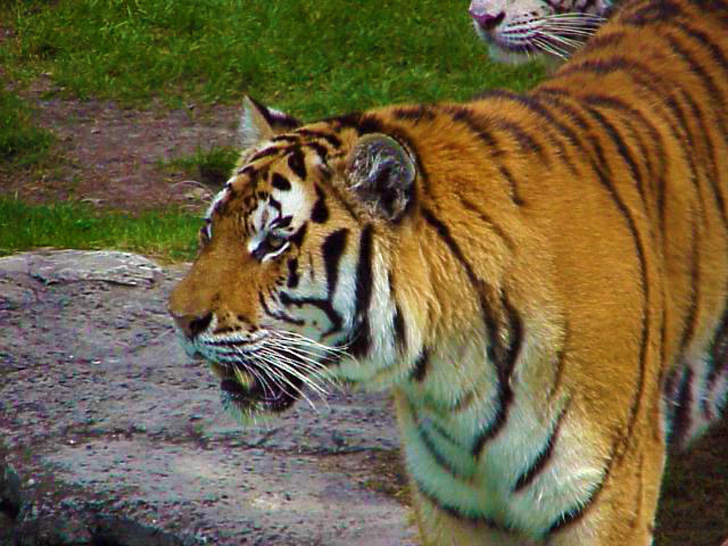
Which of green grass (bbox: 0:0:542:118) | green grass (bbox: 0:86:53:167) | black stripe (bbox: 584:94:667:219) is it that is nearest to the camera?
black stripe (bbox: 584:94:667:219)

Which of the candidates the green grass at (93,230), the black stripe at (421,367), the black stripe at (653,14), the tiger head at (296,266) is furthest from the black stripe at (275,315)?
the green grass at (93,230)

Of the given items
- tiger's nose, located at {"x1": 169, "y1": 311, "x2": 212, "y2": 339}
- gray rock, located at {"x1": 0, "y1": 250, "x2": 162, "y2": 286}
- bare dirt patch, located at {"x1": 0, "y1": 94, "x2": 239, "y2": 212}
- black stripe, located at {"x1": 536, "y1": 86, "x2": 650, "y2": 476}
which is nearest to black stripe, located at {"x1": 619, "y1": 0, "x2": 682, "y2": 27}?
black stripe, located at {"x1": 536, "y1": 86, "x2": 650, "y2": 476}

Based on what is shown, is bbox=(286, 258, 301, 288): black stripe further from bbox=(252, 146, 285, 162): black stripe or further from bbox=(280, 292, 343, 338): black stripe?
bbox=(252, 146, 285, 162): black stripe

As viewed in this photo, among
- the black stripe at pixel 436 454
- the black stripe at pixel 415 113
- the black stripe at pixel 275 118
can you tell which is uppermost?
the black stripe at pixel 415 113

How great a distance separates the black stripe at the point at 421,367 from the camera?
2.91 metres

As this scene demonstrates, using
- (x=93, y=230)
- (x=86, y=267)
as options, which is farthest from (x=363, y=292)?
(x=93, y=230)

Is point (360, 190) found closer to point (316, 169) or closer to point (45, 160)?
point (316, 169)

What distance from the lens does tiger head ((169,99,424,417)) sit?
9.27 ft

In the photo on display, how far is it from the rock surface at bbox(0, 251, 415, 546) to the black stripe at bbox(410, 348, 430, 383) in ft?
2.86

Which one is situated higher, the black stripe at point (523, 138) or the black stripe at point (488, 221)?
the black stripe at point (523, 138)

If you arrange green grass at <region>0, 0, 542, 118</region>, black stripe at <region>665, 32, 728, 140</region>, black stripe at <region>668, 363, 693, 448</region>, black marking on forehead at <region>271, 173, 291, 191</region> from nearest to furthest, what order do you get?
black marking on forehead at <region>271, 173, 291, 191</region> → black stripe at <region>668, 363, 693, 448</region> → black stripe at <region>665, 32, 728, 140</region> → green grass at <region>0, 0, 542, 118</region>

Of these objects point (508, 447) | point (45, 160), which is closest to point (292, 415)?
point (508, 447)

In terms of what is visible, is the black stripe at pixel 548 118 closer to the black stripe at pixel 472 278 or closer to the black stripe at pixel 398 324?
the black stripe at pixel 472 278

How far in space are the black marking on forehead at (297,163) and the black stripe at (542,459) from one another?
2.30ft
